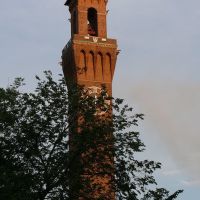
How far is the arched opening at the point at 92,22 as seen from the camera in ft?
164

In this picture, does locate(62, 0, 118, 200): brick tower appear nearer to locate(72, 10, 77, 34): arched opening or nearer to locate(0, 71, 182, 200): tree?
locate(72, 10, 77, 34): arched opening

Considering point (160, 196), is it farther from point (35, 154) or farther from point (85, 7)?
point (85, 7)

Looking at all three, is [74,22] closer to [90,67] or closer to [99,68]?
[90,67]

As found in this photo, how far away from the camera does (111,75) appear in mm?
48344

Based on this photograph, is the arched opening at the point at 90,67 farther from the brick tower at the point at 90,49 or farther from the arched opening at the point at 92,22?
the arched opening at the point at 92,22

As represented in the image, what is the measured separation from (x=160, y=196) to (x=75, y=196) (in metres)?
3.52

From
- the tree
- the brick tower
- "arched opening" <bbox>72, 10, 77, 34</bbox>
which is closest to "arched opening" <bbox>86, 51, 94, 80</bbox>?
the brick tower

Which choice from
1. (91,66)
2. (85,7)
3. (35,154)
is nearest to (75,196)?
(35,154)

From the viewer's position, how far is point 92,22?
50.9 meters

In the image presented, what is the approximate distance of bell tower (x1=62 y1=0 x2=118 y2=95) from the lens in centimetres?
4762

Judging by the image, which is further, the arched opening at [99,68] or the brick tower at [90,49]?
the arched opening at [99,68]

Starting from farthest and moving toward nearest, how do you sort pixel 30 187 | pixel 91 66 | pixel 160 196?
pixel 91 66 < pixel 160 196 < pixel 30 187

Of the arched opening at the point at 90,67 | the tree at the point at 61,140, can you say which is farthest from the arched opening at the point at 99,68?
the tree at the point at 61,140

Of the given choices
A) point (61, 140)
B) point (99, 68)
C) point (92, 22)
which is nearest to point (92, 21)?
point (92, 22)
